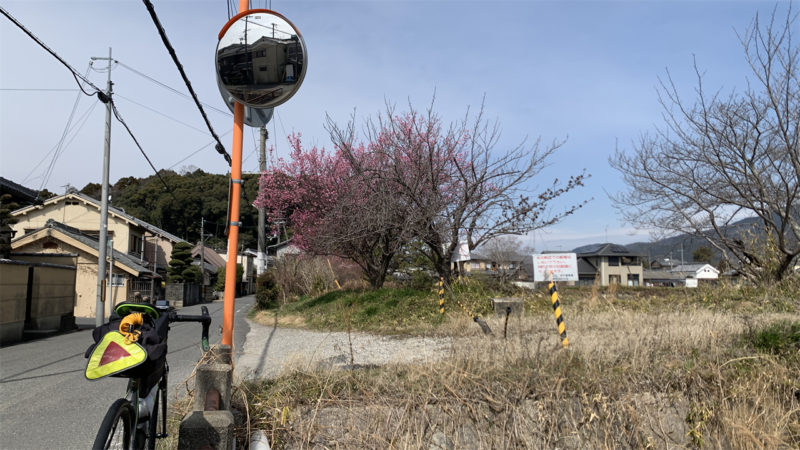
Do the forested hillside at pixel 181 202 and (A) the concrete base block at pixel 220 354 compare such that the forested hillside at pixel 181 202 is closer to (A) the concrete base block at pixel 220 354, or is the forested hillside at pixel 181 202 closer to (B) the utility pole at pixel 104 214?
(B) the utility pole at pixel 104 214

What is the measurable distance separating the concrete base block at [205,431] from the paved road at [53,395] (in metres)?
Result: 1.16

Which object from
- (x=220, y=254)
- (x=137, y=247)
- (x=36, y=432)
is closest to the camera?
(x=36, y=432)

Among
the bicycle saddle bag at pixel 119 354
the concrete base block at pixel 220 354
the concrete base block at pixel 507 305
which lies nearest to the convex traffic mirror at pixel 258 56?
the concrete base block at pixel 220 354

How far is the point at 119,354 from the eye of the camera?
2266mm

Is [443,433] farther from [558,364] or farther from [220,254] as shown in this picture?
[220,254]

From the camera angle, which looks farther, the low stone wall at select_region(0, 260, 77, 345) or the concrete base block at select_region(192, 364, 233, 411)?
the low stone wall at select_region(0, 260, 77, 345)

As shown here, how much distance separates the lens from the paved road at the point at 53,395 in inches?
186

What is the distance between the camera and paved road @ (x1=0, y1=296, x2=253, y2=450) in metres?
4.71

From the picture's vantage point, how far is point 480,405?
3.87 meters

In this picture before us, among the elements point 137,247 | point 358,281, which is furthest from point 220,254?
point 358,281

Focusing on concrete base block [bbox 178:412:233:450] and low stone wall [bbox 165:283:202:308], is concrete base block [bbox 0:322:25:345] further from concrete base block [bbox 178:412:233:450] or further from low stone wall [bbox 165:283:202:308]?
low stone wall [bbox 165:283:202:308]

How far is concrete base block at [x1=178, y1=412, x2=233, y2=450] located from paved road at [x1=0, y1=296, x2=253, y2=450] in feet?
3.81

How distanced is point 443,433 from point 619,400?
151 centimetres

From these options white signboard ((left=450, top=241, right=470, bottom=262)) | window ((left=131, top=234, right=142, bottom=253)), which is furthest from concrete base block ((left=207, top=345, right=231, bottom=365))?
window ((left=131, top=234, right=142, bottom=253))
